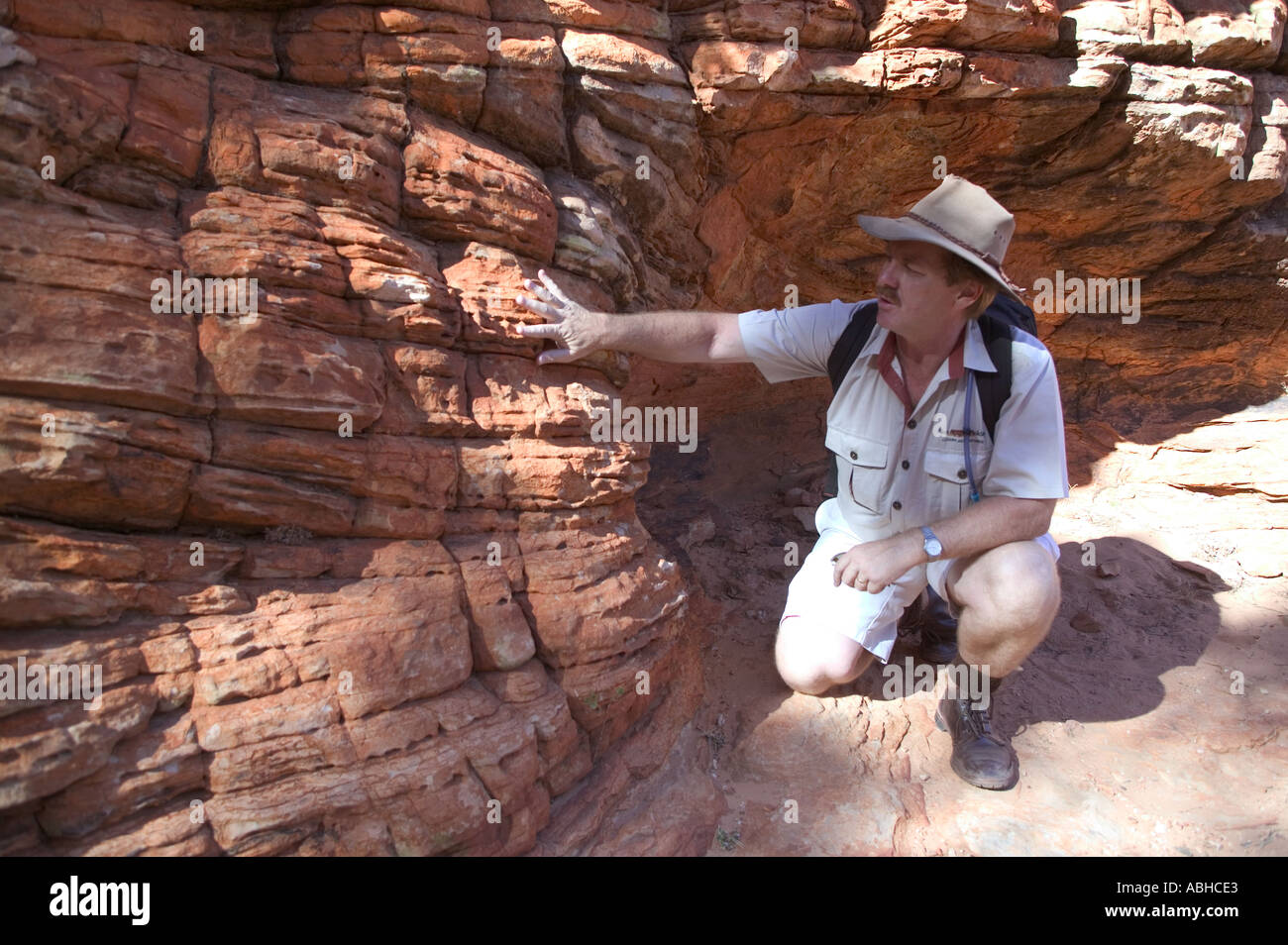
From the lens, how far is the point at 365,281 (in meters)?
2.92

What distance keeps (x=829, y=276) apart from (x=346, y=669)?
4.10 metres

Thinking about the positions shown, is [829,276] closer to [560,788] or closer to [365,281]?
[365,281]

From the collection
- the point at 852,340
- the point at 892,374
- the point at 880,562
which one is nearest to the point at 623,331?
the point at 852,340

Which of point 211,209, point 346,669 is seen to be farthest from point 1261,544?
point 211,209

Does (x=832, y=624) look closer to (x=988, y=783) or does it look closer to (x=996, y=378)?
(x=988, y=783)

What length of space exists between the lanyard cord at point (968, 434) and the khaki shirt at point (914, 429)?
1 cm

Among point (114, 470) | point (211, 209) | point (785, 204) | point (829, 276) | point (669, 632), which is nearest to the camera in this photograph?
point (114, 470)

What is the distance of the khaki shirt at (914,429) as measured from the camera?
3061 mm

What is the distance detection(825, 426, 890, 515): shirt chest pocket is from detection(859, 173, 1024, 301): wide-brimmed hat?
2.78 ft

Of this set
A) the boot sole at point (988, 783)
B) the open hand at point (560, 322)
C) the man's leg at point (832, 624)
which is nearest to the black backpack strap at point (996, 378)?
the man's leg at point (832, 624)

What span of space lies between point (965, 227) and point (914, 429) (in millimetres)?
852

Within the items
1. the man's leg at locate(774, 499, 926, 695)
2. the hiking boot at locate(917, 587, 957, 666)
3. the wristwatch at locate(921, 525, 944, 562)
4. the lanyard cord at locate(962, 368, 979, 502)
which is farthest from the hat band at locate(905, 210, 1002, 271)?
the hiking boot at locate(917, 587, 957, 666)

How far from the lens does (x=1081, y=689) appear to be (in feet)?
12.7

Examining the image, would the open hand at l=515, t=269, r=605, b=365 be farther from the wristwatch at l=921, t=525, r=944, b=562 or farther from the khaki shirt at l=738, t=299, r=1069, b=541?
the wristwatch at l=921, t=525, r=944, b=562
